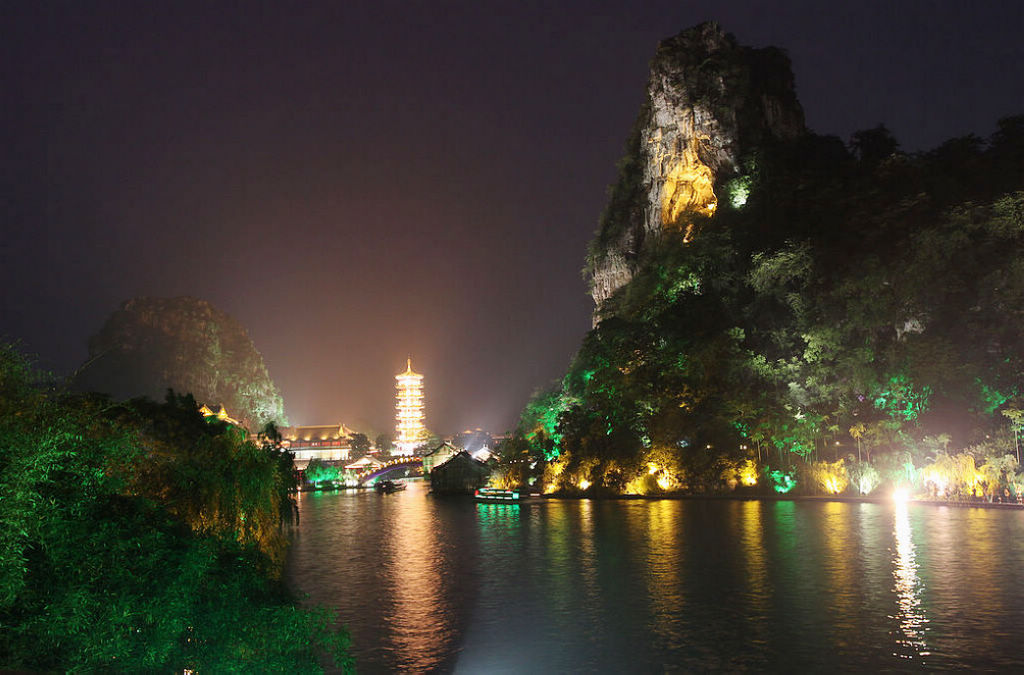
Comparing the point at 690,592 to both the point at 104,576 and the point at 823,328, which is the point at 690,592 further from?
the point at 823,328

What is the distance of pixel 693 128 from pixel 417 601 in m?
48.1

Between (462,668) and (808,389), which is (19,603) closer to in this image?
(462,668)

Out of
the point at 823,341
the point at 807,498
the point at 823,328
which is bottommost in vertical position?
the point at 807,498

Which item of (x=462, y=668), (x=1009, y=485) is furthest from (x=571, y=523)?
(x=462, y=668)

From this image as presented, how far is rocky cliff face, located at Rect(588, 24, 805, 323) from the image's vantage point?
57.0m

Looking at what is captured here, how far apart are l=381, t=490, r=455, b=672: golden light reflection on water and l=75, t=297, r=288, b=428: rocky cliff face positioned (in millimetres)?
101318

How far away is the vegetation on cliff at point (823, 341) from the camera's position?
108ft

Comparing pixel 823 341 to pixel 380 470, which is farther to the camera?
pixel 380 470

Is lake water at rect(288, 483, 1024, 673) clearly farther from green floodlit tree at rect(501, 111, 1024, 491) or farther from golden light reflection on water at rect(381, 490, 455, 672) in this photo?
green floodlit tree at rect(501, 111, 1024, 491)

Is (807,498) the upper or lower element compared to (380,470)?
lower

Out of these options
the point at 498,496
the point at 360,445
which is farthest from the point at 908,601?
the point at 360,445

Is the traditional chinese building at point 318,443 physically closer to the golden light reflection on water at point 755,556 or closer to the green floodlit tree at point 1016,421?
the golden light reflection on water at point 755,556

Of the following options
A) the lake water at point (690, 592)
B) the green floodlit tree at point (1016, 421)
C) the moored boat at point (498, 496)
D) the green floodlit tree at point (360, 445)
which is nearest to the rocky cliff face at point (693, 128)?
the moored boat at point (498, 496)

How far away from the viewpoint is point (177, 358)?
12350cm
